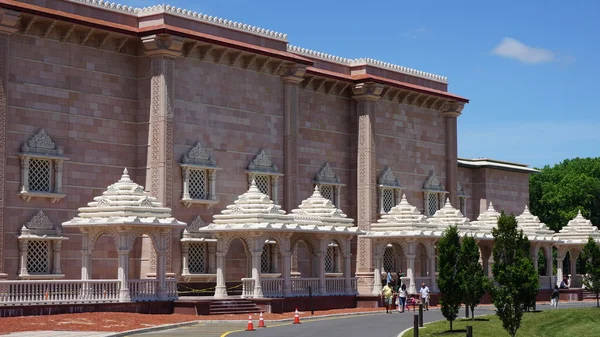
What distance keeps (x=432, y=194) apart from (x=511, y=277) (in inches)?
1116

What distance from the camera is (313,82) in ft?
191

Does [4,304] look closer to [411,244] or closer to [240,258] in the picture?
[240,258]

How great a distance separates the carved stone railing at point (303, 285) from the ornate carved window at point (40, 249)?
34.6 feet

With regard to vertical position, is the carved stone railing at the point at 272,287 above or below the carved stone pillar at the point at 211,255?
below

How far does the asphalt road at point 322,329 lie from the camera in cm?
3506

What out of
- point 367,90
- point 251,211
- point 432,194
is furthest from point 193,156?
point 432,194

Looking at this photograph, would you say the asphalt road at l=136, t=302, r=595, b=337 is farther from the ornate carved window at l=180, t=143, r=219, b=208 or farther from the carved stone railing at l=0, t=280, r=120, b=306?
the ornate carved window at l=180, t=143, r=219, b=208

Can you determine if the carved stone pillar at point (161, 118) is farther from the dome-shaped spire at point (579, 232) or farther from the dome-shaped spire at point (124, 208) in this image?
the dome-shaped spire at point (579, 232)

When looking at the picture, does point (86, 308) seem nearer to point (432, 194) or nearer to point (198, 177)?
point (198, 177)

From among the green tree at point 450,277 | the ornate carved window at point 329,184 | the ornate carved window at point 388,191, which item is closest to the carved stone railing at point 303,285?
the ornate carved window at point 329,184

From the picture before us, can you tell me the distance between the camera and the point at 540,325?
4594 cm

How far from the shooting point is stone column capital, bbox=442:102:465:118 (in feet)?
221

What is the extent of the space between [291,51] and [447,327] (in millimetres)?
21210

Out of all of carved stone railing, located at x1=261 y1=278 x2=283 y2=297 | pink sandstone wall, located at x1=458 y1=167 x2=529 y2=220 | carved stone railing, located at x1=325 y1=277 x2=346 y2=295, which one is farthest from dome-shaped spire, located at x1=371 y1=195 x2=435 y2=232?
pink sandstone wall, located at x1=458 y1=167 x2=529 y2=220
